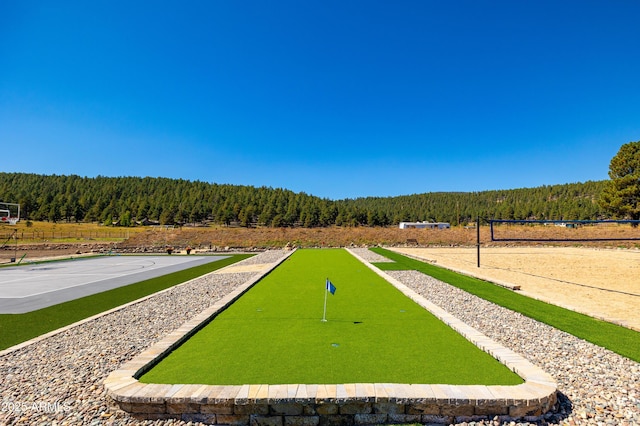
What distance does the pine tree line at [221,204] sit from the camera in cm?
9969

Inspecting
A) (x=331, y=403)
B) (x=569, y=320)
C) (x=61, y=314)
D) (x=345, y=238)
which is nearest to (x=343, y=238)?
(x=345, y=238)

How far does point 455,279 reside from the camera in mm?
13797

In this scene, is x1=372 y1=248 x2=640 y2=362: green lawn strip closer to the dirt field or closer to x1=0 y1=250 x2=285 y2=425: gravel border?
the dirt field

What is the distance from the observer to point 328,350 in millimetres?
5406

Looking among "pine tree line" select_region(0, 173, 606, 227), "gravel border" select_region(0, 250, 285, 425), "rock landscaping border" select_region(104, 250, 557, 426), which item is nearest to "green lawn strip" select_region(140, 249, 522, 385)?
"rock landscaping border" select_region(104, 250, 557, 426)

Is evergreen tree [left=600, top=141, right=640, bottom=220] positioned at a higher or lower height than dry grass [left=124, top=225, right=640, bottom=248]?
higher

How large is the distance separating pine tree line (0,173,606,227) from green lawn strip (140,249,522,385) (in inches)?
2704

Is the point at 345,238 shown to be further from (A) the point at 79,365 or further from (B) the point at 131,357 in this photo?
(A) the point at 79,365

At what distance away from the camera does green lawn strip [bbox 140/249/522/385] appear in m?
4.42

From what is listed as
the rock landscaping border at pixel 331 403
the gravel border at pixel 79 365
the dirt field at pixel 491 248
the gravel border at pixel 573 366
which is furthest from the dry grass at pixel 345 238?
the rock landscaping border at pixel 331 403

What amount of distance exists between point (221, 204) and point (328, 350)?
11017 centimetres

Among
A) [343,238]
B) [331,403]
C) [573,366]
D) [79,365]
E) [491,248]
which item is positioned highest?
[343,238]

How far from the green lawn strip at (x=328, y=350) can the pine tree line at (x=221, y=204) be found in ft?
225

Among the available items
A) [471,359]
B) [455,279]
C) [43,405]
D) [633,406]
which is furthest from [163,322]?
[455,279]
